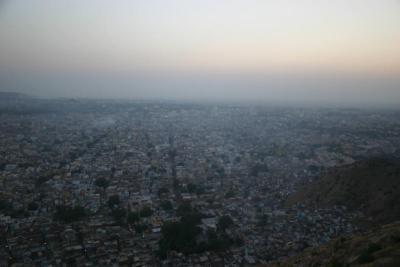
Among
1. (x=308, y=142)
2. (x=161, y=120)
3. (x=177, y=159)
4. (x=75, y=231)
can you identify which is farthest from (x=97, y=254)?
(x=161, y=120)

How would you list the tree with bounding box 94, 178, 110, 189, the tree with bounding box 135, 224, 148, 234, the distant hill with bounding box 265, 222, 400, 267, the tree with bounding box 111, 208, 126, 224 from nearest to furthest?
1. the distant hill with bounding box 265, 222, 400, 267
2. the tree with bounding box 135, 224, 148, 234
3. the tree with bounding box 111, 208, 126, 224
4. the tree with bounding box 94, 178, 110, 189

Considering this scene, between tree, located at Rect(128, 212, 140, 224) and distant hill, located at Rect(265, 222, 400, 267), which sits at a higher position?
distant hill, located at Rect(265, 222, 400, 267)

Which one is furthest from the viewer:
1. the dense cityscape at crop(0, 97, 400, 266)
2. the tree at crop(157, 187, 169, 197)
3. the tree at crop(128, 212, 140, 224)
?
the tree at crop(157, 187, 169, 197)

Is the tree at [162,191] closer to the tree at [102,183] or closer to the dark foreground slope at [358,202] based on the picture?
the tree at [102,183]

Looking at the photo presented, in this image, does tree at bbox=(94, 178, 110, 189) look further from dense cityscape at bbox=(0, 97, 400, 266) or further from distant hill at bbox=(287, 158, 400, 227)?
distant hill at bbox=(287, 158, 400, 227)

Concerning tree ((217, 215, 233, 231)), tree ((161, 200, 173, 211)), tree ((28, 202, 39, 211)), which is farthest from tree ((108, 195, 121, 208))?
tree ((217, 215, 233, 231))

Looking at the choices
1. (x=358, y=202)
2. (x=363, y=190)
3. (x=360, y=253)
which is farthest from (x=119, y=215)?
(x=363, y=190)

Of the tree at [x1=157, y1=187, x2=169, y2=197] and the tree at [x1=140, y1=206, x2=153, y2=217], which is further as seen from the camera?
the tree at [x1=157, y1=187, x2=169, y2=197]
